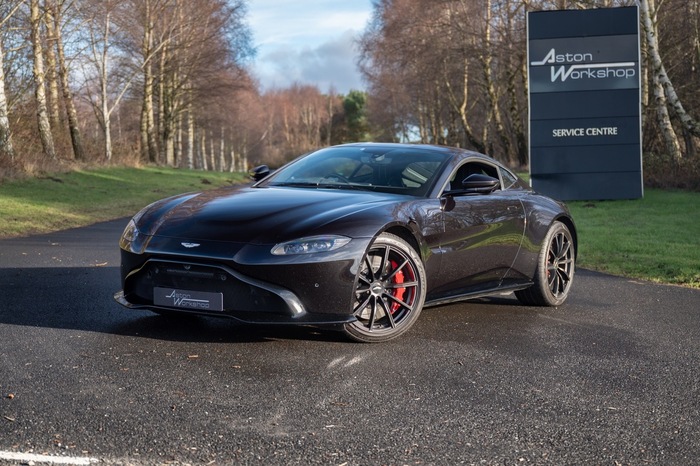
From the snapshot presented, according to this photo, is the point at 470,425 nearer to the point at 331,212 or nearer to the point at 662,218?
the point at 331,212

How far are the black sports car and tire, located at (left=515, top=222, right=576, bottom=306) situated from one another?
0.11ft

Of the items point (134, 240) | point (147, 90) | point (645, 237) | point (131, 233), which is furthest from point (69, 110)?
point (134, 240)

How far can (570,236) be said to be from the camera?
329 inches

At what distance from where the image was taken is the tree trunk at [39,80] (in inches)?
1028

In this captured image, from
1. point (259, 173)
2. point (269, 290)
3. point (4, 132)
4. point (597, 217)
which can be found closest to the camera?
point (269, 290)

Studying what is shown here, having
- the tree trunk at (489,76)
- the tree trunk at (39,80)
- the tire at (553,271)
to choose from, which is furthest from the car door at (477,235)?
the tree trunk at (489,76)

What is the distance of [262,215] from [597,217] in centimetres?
1395

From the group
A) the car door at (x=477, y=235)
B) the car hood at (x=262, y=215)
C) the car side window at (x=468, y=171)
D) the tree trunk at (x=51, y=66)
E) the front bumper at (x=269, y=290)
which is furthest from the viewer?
the tree trunk at (x=51, y=66)

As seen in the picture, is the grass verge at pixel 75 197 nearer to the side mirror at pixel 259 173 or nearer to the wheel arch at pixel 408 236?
the side mirror at pixel 259 173

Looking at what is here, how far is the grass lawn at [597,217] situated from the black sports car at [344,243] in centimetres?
368

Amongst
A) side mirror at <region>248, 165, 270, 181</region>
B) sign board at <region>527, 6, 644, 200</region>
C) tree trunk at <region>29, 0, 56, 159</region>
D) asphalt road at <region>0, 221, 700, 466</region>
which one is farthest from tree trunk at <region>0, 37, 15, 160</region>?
side mirror at <region>248, 165, 270, 181</region>

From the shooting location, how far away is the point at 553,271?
8.03 m

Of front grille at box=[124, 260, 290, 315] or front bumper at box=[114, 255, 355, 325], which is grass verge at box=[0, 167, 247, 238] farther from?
front bumper at box=[114, 255, 355, 325]

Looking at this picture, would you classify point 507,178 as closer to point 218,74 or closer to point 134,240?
point 134,240
